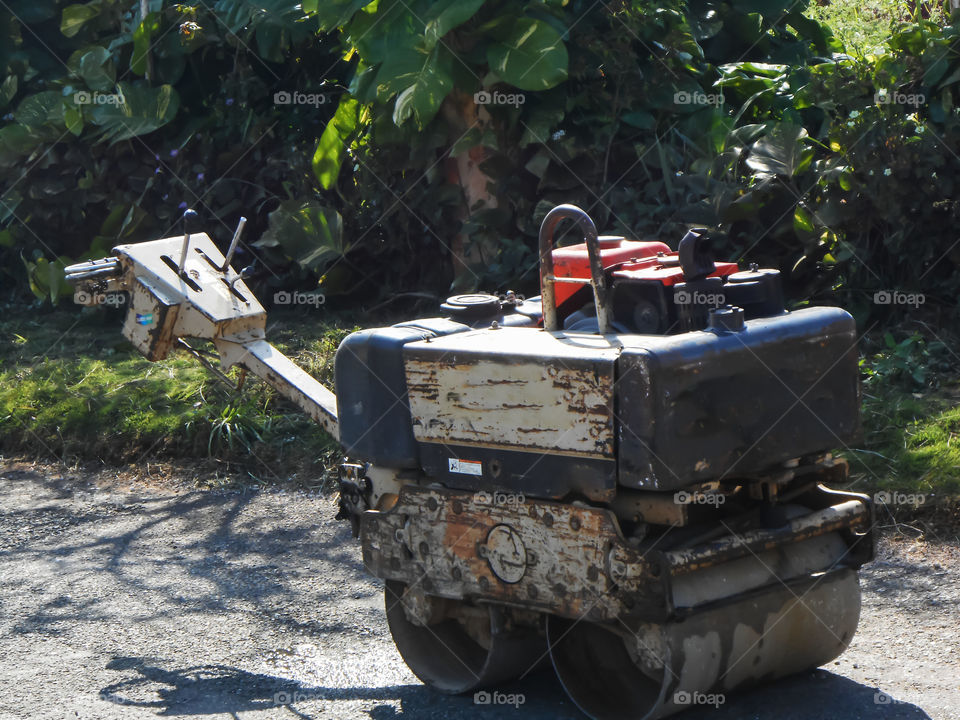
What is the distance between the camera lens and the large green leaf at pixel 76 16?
10078mm

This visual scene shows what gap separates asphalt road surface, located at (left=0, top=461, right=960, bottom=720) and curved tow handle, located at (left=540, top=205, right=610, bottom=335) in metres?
1.24

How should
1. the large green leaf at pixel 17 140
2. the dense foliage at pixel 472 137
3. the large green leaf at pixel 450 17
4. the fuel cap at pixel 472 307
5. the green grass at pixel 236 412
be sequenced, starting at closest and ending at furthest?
the fuel cap at pixel 472 307 < the green grass at pixel 236 412 < the dense foliage at pixel 472 137 < the large green leaf at pixel 450 17 < the large green leaf at pixel 17 140

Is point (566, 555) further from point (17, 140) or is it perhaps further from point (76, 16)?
→ point (76, 16)

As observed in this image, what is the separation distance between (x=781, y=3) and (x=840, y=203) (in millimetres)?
2670

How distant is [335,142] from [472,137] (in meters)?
1.18

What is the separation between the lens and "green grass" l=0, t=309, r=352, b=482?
6629mm

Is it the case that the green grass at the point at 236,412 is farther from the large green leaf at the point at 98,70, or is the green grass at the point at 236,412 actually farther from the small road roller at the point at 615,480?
the large green leaf at the point at 98,70

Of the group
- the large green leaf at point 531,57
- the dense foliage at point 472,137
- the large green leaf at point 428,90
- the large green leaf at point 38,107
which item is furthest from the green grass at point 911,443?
the large green leaf at point 38,107

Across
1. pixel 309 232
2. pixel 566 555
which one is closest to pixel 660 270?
pixel 566 555

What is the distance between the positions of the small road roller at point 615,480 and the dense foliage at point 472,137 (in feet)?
9.93

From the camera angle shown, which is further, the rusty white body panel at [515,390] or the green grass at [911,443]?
the green grass at [911,443]

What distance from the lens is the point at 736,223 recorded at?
716cm

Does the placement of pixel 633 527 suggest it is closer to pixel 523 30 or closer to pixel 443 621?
pixel 443 621

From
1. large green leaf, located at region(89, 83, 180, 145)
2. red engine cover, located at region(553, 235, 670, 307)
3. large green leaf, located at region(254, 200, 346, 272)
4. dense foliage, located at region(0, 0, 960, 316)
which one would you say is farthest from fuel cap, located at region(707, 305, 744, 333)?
large green leaf, located at region(89, 83, 180, 145)
